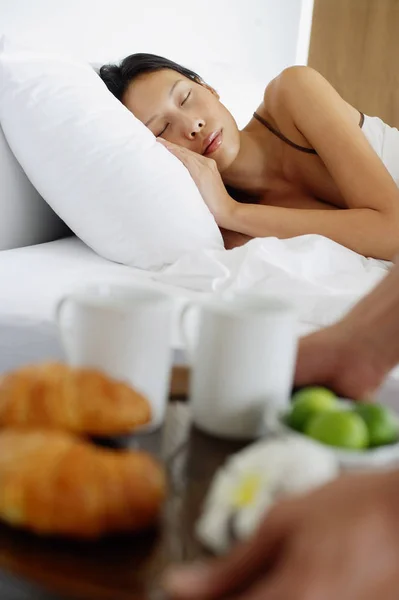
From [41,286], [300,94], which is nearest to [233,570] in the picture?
[41,286]

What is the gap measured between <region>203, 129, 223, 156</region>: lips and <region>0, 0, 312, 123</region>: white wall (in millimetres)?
346

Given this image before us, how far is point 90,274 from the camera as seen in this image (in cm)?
125

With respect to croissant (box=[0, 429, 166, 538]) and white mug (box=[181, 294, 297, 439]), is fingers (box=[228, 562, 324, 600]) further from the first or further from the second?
white mug (box=[181, 294, 297, 439])

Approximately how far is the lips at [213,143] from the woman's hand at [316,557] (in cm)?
135

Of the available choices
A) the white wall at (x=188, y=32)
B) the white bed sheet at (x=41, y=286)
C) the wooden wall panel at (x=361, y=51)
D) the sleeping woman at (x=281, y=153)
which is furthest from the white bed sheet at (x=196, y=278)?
the wooden wall panel at (x=361, y=51)

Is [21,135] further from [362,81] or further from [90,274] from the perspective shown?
[362,81]

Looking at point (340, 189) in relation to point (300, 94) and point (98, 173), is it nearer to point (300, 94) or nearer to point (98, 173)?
point (300, 94)

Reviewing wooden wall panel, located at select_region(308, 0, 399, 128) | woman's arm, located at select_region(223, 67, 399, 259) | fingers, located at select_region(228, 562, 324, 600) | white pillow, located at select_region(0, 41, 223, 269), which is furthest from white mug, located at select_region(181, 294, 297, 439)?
wooden wall panel, located at select_region(308, 0, 399, 128)

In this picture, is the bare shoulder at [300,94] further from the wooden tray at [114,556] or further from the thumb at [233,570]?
the thumb at [233,570]

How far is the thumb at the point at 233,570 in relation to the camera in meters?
0.39

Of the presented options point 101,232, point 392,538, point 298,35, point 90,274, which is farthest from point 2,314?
point 298,35

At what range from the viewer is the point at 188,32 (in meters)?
2.35

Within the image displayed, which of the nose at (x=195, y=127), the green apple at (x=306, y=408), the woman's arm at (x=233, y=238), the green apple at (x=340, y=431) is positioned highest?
the green apple at (x=340, y=431)

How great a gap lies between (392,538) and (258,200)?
1517 millimetres
